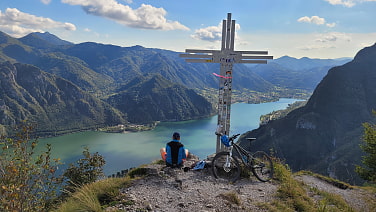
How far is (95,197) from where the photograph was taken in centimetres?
520

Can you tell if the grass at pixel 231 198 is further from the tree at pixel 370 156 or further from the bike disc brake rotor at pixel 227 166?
the tree at pixel 370 156

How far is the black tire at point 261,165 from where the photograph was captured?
310 inches

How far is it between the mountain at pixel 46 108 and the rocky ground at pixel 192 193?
156779 millimetres

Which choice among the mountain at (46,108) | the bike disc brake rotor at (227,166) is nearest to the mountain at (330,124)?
the bike disc brake rotor at (227,166)

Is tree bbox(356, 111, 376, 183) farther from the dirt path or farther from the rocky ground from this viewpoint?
the dirt path

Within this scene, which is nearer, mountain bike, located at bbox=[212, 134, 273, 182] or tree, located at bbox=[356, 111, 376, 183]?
mountain bike, located at bbox=[212, 134, 273, 182]

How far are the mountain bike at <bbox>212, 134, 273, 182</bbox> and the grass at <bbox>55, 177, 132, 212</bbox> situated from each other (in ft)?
10.1

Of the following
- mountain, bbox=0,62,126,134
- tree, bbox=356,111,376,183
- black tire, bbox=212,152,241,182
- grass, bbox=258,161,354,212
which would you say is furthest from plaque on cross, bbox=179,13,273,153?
mountain, bbox=0,62,126,134

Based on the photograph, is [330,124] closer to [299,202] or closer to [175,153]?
[299,202]

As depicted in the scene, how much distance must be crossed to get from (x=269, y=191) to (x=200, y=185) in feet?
6.67

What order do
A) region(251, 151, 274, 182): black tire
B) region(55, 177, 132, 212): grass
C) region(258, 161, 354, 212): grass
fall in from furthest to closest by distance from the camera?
A: region(251, 151, 274, 182): black tire
region(258, 161, 354, 212): grass
region(55, 177, 132, 212): grass

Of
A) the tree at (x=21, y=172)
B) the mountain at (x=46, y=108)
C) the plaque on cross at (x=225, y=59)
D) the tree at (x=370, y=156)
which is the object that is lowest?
the mountain at (x=46, y=108)

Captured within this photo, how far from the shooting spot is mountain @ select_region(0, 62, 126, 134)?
518 ft

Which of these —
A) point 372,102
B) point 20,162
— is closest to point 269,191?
point 20,162
